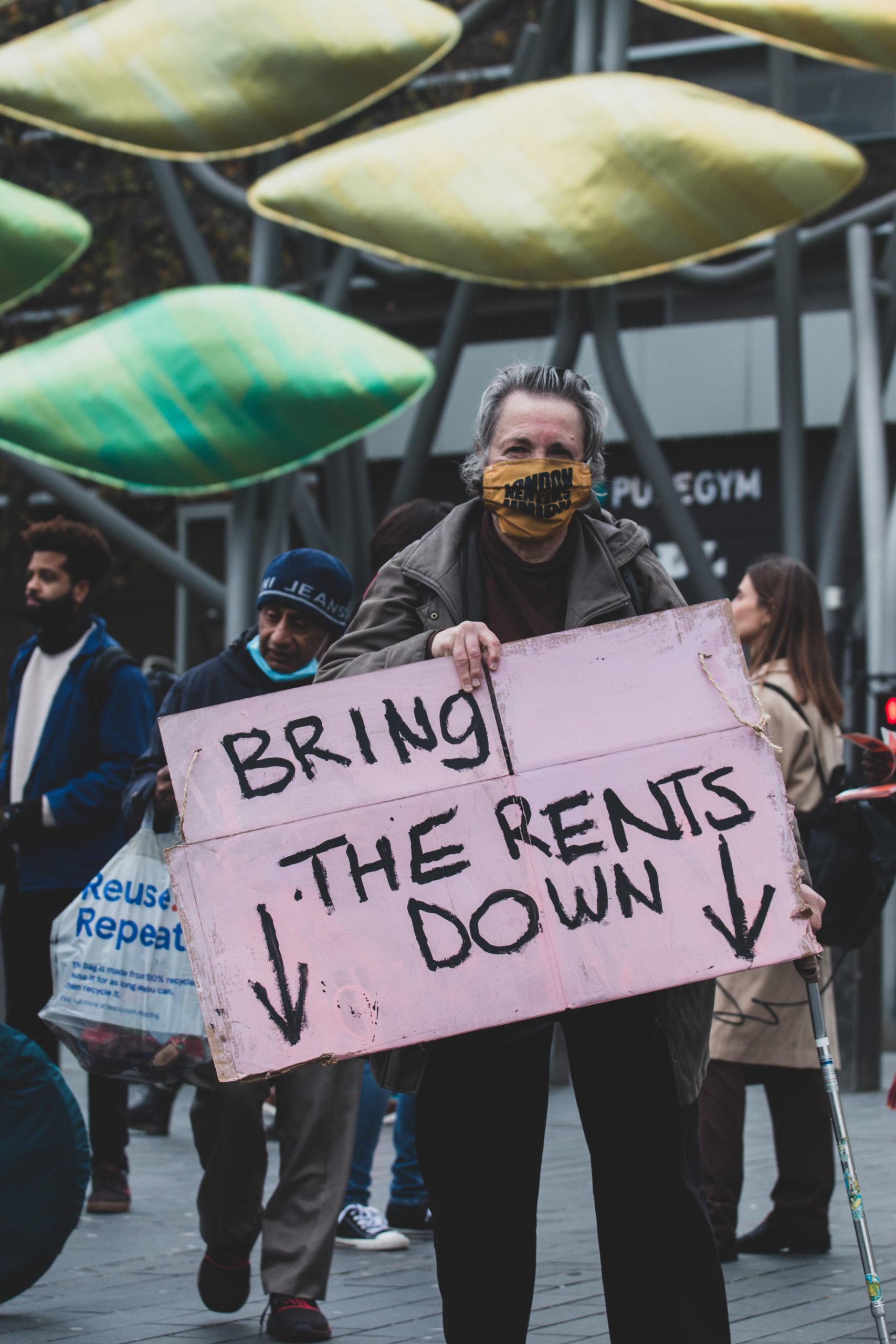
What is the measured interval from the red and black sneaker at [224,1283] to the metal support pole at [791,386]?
9023 millimetres

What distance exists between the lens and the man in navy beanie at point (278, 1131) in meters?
4.06

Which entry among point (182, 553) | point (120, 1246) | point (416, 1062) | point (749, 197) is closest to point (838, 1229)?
point (120, 1246)

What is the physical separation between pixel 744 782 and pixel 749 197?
840cm


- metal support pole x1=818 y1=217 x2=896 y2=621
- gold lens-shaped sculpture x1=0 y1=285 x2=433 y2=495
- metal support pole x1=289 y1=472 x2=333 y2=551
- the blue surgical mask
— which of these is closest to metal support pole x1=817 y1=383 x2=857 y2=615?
metal support pole x1=818 y1=217 x2=896 y2=621

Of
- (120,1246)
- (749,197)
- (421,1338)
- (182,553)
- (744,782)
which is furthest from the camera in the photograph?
(182,553)

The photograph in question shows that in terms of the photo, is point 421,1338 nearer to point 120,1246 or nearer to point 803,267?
point 120,1246

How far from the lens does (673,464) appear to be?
54.5 ft

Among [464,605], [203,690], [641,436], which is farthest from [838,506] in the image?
[464,605]

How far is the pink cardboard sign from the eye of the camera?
274cm

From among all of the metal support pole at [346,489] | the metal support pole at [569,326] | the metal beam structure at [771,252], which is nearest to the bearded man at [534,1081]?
the metal support pole at [569,326]

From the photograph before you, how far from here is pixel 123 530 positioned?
13242 millimetres

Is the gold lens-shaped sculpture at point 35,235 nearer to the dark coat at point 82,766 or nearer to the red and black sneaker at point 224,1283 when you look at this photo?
the dark coat at point 82,766

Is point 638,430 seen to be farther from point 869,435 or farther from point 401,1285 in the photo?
point 401,1285

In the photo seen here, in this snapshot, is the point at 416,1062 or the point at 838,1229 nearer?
the point at 416,1062
